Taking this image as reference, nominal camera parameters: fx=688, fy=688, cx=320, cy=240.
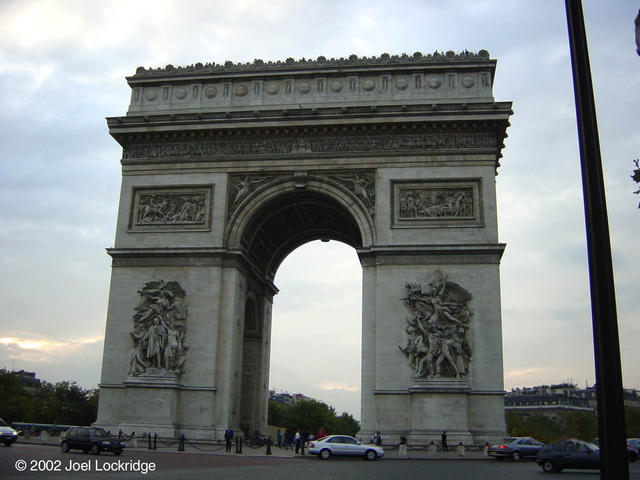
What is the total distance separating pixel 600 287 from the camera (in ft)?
15.1

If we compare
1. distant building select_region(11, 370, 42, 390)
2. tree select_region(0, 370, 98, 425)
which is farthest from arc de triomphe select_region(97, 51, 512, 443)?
distant building select_region(11, 370, 42, 390)

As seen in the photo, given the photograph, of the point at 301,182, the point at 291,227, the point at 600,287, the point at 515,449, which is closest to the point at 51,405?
the point at 291,227

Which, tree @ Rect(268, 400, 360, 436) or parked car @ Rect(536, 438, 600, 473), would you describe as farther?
tree @ Rect(268, 400, 360, 436)

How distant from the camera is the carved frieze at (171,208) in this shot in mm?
31250

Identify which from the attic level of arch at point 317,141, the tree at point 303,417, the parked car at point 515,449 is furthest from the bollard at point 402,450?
the tree at point 303,417

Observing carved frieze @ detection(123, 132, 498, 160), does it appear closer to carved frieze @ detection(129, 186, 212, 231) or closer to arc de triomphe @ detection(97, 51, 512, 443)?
arc de triomphe @ detection(97, 51, 512, 443)

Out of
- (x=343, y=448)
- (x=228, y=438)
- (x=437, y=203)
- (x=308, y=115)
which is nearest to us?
(x=343, y=448)

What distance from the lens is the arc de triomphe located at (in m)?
27.9

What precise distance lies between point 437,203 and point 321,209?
6.54 m

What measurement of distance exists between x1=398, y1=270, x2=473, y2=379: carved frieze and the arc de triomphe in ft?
0.19

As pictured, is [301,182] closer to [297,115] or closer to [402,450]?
[297,115]

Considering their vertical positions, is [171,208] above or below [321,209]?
below

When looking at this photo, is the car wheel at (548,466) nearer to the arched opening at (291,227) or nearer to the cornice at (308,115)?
Answer: the arched opening at (291,227)

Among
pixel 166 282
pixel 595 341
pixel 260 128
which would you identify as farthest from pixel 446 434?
pixel 595 341
